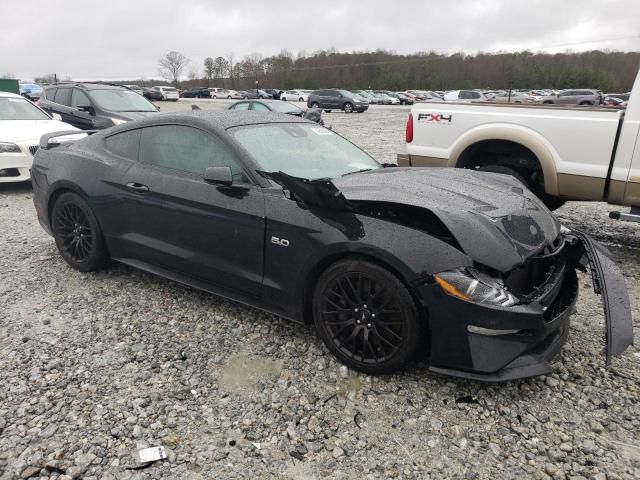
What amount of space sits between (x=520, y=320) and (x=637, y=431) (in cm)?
84

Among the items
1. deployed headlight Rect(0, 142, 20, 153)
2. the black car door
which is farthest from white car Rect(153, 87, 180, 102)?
the black car door

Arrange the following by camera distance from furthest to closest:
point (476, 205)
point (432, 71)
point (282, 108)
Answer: point (432, 71) < point (282, 108) < point (476, 205)

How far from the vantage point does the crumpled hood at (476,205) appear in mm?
2631

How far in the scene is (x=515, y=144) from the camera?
18.7 ft

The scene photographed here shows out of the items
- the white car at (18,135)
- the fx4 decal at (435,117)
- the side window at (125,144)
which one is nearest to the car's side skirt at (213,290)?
the side window at (125,144)

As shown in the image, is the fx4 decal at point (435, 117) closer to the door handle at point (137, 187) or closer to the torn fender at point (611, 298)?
the torn fender at point (611, 298)

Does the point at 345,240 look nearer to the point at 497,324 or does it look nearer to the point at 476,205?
the point at 476,205

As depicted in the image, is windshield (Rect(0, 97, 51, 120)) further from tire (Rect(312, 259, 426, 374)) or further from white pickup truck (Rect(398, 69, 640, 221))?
tire (Rect(312, 259, 426, 374))

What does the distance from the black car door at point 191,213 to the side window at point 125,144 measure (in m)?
0.08

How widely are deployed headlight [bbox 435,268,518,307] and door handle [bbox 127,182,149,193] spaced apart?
7.83 feet

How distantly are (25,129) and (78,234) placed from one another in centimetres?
495

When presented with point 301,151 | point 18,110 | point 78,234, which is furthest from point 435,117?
point 18,110

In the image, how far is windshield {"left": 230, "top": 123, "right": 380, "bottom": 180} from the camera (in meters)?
3.48

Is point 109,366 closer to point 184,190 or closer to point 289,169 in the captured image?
point 184,190
